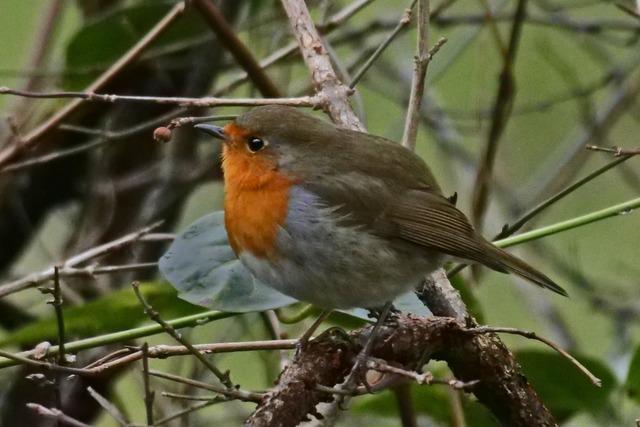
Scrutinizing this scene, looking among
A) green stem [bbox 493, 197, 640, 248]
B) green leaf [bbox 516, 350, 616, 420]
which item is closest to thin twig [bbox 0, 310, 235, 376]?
green stem [bbox 493, 197, 640, 248]

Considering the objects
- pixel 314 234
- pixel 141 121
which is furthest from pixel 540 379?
pixel 141 121

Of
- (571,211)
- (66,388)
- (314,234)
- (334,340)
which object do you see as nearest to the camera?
(334,340)

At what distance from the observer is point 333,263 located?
2.74m

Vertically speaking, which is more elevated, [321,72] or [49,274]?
[321,72]

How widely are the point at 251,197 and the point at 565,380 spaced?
929 mm

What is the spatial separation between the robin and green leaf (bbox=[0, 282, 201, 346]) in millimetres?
265

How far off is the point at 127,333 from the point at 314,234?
52cm

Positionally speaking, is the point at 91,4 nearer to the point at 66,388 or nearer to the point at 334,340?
the point at 66,388

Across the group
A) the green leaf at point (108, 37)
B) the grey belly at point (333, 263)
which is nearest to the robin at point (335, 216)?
the grey belly at point (333, 263)

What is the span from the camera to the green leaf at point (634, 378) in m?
2.79

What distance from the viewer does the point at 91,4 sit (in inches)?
178

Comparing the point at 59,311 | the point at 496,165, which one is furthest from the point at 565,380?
the point at 496,165

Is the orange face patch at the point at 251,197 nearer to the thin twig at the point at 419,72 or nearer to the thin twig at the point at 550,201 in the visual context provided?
the thin twig at the point at 419,72

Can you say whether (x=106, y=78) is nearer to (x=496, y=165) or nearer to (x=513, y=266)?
(x=513, y=266)
